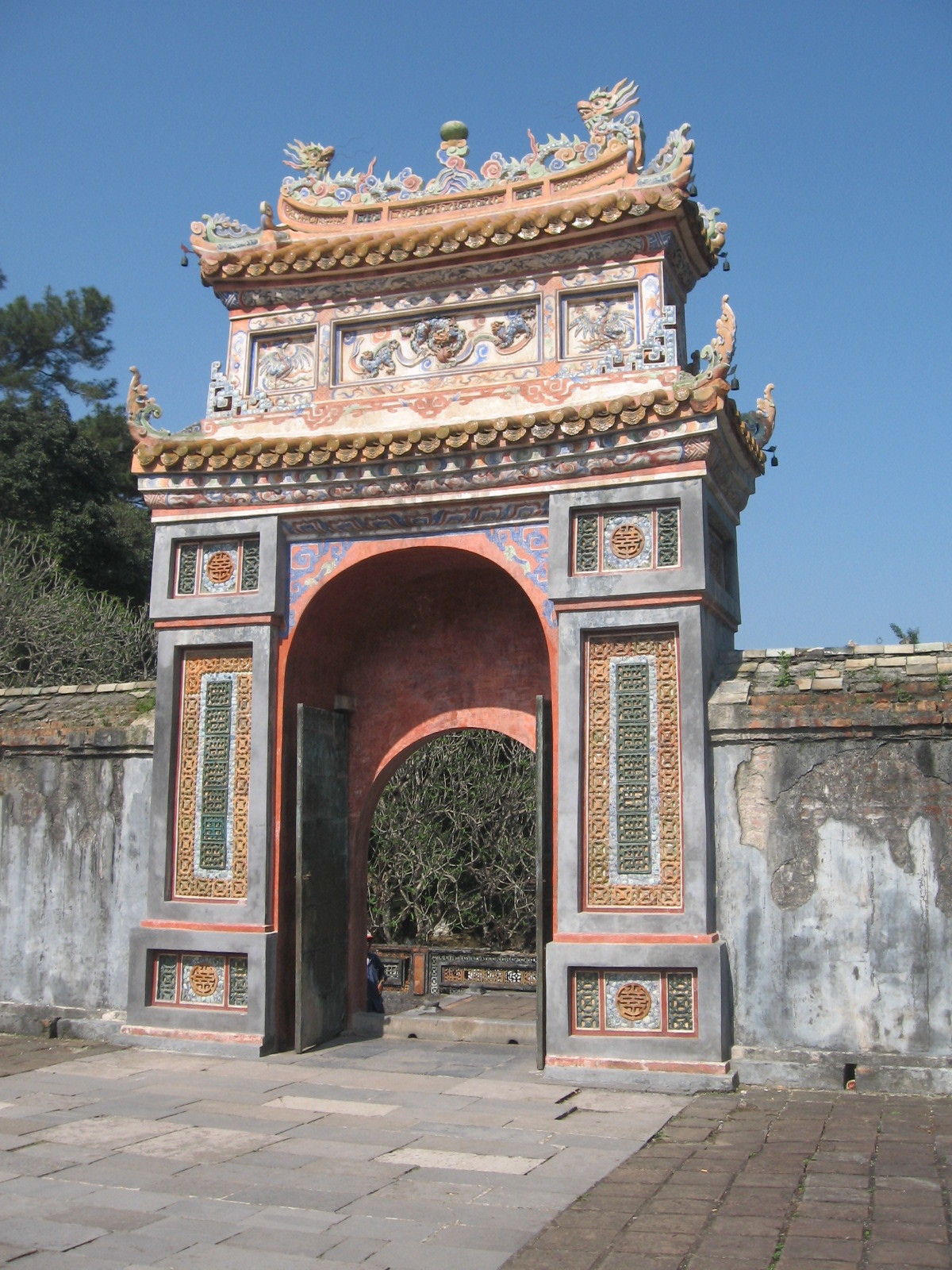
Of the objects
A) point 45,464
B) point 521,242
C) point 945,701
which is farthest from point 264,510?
point 45,464

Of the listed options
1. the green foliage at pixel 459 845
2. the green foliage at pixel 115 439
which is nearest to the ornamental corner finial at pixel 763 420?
the green foliage at pixel 459 845

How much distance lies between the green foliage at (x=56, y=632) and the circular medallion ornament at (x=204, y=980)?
10572 millimetres

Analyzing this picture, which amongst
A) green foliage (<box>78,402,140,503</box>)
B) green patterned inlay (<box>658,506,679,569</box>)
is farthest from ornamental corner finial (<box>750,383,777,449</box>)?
green foliage (<box>78,402,140,503</box>)

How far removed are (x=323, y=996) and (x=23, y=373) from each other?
22.6 meters

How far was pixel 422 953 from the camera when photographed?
539 inches

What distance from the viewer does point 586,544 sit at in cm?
873

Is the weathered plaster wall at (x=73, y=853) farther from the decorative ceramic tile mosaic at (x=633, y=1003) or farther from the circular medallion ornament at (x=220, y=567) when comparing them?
the decorative ceramic tile mosaic at (x=633, y=1003)

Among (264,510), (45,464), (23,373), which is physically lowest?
(264,510)

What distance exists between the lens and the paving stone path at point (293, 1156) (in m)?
4.79

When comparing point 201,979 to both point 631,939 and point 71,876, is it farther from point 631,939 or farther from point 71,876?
point 631,939

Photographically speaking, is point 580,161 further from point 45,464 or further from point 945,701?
point 45,464

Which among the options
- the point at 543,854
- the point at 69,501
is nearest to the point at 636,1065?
the point at 543,854

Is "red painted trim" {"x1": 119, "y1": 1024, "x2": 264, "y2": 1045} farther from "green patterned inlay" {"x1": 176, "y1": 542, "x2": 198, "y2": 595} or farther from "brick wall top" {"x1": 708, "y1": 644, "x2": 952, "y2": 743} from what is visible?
"brick wall top" {"x1": 708, "y1": 644, "x2": 952, "y2": 743}

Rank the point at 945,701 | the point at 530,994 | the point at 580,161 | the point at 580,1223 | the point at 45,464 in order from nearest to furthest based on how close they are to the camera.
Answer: the point at 580,1223
the point at 945,701
the point at 580,161
the point at 530,994
the point at 45,464
